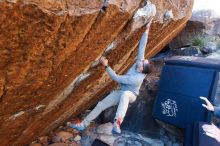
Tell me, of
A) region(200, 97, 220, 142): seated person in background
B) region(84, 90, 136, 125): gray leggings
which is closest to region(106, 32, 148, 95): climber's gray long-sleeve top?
region(84, 90, 136, 125): gray leggings

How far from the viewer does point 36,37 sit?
2.34m

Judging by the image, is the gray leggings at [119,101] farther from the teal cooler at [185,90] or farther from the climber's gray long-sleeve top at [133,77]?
the teal cooler at [185,90]

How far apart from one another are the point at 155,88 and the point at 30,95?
3.65m

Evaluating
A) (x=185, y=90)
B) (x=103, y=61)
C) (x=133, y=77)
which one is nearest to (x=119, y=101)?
(x=133, y=77)

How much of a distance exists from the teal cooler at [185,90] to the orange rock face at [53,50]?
3.70 ft

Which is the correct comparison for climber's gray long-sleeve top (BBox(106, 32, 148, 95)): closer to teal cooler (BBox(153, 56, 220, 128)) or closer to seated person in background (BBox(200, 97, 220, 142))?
seated person in background (BBox(200, 97, 220, 142))

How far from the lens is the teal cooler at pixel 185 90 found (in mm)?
5059

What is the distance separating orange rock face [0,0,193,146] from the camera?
2.18 meters

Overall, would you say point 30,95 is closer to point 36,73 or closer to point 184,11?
point 36,73

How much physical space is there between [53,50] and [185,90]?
3.23 m

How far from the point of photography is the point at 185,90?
209 inches

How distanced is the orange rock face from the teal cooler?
1.13 meters

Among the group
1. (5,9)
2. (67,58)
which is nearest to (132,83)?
(67,58)

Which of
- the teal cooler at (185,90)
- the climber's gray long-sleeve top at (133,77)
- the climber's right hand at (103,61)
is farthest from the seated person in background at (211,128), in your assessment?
the climber's right hand at (103,61)
